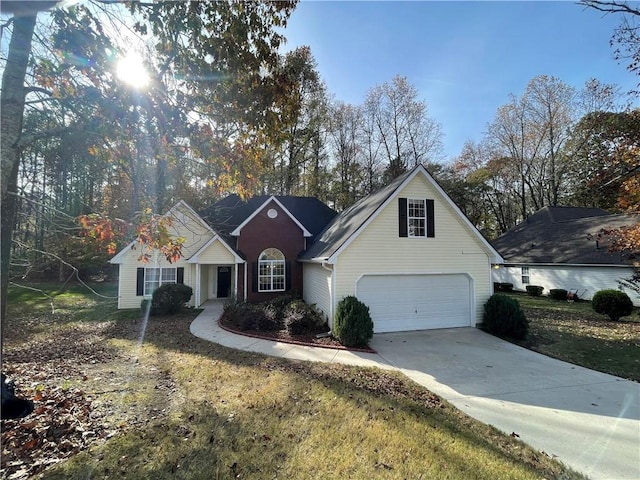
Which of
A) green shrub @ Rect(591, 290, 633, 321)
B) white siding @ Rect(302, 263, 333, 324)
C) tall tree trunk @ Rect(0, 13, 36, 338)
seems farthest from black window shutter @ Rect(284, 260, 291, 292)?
green shrub @ Rect(591, 290, 633, 321)

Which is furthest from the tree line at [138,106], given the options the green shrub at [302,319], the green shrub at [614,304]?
the green shrub at [302,319]

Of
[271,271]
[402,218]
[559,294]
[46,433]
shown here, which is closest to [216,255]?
[271,271]

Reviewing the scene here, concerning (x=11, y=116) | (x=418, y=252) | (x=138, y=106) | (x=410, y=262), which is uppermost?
(x=138, y=106)

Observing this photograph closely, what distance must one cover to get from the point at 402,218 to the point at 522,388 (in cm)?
646

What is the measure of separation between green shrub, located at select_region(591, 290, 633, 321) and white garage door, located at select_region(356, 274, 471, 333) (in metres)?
6.75

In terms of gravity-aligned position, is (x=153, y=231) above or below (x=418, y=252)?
above

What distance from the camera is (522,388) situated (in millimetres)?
6285

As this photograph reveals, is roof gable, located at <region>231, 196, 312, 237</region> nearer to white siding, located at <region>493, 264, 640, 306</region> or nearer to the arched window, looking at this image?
the arched window

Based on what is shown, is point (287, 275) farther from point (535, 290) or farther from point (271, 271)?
point (535, 290)

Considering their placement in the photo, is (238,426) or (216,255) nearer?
(238,426)

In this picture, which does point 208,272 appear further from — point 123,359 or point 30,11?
point 30,11

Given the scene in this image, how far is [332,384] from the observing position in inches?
246

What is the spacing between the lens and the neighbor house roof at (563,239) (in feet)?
62.8

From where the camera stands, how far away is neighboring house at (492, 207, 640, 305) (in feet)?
60.0
